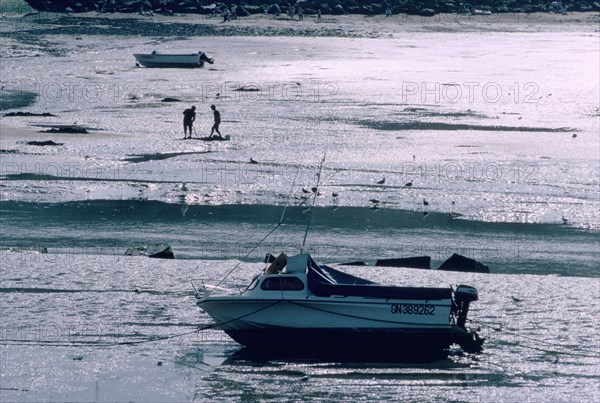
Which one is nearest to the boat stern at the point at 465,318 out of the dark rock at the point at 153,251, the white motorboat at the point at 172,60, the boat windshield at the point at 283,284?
the boat windshield at the point at 283,284

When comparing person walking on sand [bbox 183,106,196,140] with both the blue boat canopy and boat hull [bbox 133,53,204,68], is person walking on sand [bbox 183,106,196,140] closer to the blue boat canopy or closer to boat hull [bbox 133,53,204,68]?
the blue boat canopy

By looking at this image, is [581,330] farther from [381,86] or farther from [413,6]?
[413,6]

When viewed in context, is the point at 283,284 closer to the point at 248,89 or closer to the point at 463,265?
the point at 463,265

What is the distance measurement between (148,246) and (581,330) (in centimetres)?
964

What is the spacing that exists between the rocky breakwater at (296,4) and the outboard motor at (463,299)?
75994mm

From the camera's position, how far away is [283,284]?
20297 mm

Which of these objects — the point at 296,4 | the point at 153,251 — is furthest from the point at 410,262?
the point at 296,4

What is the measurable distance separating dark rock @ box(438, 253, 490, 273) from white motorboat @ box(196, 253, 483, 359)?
16.8ft

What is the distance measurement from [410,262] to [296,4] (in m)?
72.5

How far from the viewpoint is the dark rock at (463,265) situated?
25.6 m

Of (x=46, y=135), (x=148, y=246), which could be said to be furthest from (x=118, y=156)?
(x=148, y=246)

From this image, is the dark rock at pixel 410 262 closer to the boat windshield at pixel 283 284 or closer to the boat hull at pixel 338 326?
the boat hull at pixel 338 326

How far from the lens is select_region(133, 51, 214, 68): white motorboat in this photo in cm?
6256

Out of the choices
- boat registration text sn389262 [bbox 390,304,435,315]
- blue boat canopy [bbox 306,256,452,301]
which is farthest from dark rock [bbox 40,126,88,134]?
boat registration text sn389262 [bbox 390,304,435,315]
